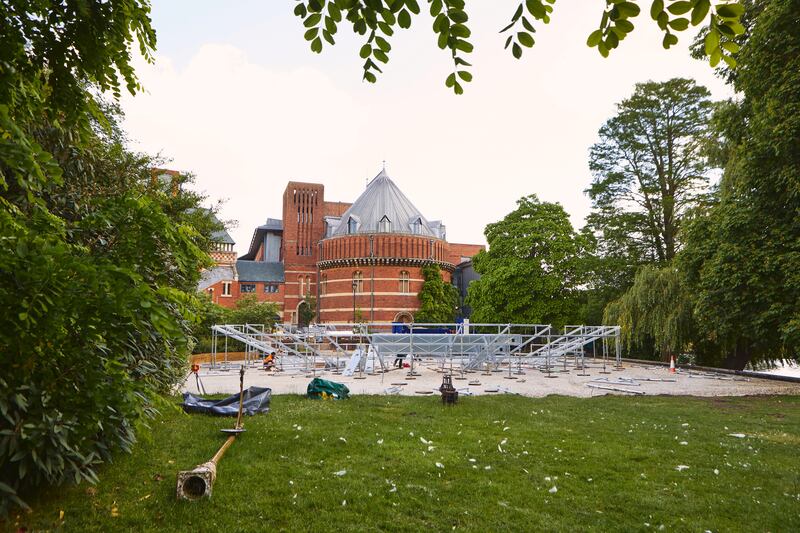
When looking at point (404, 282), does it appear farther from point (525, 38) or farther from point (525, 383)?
point (525, 38)

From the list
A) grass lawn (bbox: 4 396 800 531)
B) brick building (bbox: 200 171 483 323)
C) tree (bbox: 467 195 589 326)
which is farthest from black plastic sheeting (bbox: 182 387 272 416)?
brick building (bbox: 200 171 483 323)

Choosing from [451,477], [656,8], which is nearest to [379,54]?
[656,8]

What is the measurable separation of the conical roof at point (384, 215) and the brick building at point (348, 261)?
11 centimetres

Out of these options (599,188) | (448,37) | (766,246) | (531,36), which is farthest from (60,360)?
(599,188)

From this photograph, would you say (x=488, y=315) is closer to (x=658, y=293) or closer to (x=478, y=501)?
(x=658, y=293)

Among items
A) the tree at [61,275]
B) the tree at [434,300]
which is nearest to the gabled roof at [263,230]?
the tree at [434,300]

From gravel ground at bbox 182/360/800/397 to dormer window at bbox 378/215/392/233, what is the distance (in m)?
28.3

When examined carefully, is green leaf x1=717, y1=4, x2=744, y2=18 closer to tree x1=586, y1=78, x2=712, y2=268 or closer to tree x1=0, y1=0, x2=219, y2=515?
tree x1=0, y1=0, x2=219, y2=515

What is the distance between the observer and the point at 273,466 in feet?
22.2

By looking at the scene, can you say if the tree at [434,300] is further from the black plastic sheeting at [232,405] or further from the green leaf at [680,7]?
the green leaf at [680,7]

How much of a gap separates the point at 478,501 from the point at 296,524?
83.1 inches

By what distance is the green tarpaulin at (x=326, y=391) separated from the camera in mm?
Answer: 13414

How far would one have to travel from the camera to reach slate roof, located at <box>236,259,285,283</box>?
185 feet

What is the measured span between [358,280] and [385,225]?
649 cm
